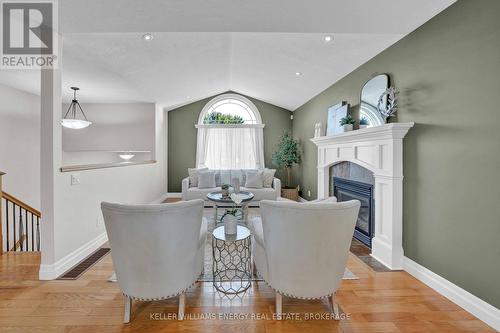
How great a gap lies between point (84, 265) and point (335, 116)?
4.13 meters

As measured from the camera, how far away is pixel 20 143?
4449mm

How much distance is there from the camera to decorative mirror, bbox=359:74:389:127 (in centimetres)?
291

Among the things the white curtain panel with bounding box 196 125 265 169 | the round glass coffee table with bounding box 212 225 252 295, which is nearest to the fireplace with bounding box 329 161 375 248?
the round glass coffee table with bounding box 212 225 252 295

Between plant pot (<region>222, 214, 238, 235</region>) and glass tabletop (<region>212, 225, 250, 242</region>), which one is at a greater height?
plant pot (<region>222, 214, 238, 235</region>)

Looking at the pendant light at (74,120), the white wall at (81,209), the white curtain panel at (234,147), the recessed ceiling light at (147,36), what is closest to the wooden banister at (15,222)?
the white wall at (81,209)

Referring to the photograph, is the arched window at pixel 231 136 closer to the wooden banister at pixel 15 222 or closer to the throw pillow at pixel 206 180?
the throw pillow at pixel 206 180

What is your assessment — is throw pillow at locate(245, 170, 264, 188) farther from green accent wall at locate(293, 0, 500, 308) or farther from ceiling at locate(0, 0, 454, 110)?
green accent wall at locate(293, 0, 500, 308)

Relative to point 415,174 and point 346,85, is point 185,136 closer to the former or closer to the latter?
point 346,85

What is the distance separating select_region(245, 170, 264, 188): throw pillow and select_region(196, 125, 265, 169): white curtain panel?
1.28 m

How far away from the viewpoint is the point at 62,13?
214cm

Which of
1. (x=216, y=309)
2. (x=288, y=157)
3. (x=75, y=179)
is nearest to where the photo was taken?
(x=216, y=309)

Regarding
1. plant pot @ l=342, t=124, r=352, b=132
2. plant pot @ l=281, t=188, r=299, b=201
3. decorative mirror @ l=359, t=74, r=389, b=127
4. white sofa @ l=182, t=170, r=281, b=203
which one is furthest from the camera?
plant pot @ l=281, t=188, r=299, b=201

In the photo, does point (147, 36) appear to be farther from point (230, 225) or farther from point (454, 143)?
point (454, 143)

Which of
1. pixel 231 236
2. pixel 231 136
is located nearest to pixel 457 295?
pixel 231 236
